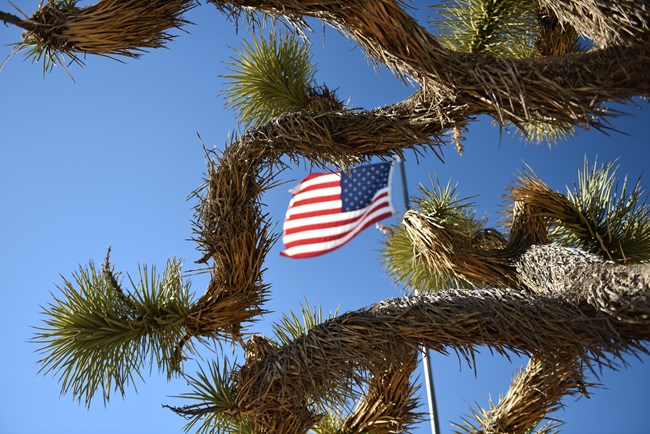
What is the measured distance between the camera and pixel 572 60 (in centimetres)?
282

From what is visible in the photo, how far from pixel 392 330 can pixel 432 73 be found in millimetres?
1019

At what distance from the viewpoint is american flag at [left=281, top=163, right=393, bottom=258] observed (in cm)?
632

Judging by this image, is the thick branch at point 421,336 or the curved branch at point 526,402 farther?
the curved branch at point 526,402

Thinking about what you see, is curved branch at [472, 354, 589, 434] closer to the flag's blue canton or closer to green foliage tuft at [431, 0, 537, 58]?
green foliage tuft at [431, 0, 537, 58]

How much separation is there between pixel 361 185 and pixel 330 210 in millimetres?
381

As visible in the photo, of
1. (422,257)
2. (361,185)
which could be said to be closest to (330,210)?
(361,185)

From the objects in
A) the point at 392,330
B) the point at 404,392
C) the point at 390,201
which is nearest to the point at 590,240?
the point at 404,392

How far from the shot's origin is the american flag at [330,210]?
632 cm

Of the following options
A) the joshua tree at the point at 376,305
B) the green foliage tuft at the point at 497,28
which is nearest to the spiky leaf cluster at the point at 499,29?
the green foliage tuft at the point at 497,28

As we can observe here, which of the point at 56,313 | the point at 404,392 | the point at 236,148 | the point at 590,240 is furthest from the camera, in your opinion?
the point at 590,240

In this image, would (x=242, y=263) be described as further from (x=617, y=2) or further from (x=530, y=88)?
(x=617, y=2)

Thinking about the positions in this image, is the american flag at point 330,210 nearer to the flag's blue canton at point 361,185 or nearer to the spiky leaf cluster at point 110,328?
the flag's blue canton at point 361,185

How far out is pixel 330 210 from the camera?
6.36 meters

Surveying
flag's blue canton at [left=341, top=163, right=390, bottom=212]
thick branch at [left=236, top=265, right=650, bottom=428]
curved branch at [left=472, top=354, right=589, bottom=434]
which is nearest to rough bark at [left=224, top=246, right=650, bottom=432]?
thick branch at [left=236, top=265, right=650, bottom=428]
